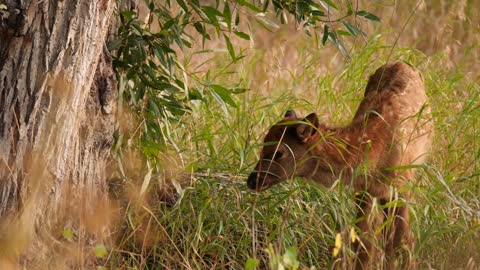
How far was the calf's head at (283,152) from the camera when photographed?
18.8ft

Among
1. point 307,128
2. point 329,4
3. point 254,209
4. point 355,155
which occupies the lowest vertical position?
point 254,209

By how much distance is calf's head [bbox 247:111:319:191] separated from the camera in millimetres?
5742

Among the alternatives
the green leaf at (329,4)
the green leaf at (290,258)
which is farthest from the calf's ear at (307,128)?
the green leaf at (290,258)

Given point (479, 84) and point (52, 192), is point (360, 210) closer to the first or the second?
point (52, 192)

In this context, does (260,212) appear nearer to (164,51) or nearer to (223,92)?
(223,92)

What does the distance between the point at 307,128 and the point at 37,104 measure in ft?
5.72

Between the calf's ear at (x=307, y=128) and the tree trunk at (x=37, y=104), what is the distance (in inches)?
55.4

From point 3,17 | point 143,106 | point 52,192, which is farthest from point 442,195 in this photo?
point 3,17

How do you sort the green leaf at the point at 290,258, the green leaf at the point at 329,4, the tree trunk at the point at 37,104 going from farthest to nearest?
the green leaf at the point at 329,4
the tree trunk at the point at 37,104
the green leaf at the point at 290,258

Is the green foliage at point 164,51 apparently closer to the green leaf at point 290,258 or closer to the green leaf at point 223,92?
the green leaf at point 223,92

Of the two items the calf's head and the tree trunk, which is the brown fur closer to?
the calf's head

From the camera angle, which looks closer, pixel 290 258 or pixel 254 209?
pixel 290 258

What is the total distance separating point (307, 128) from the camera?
5.79 meters

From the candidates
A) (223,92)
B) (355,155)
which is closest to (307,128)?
(355,155)
